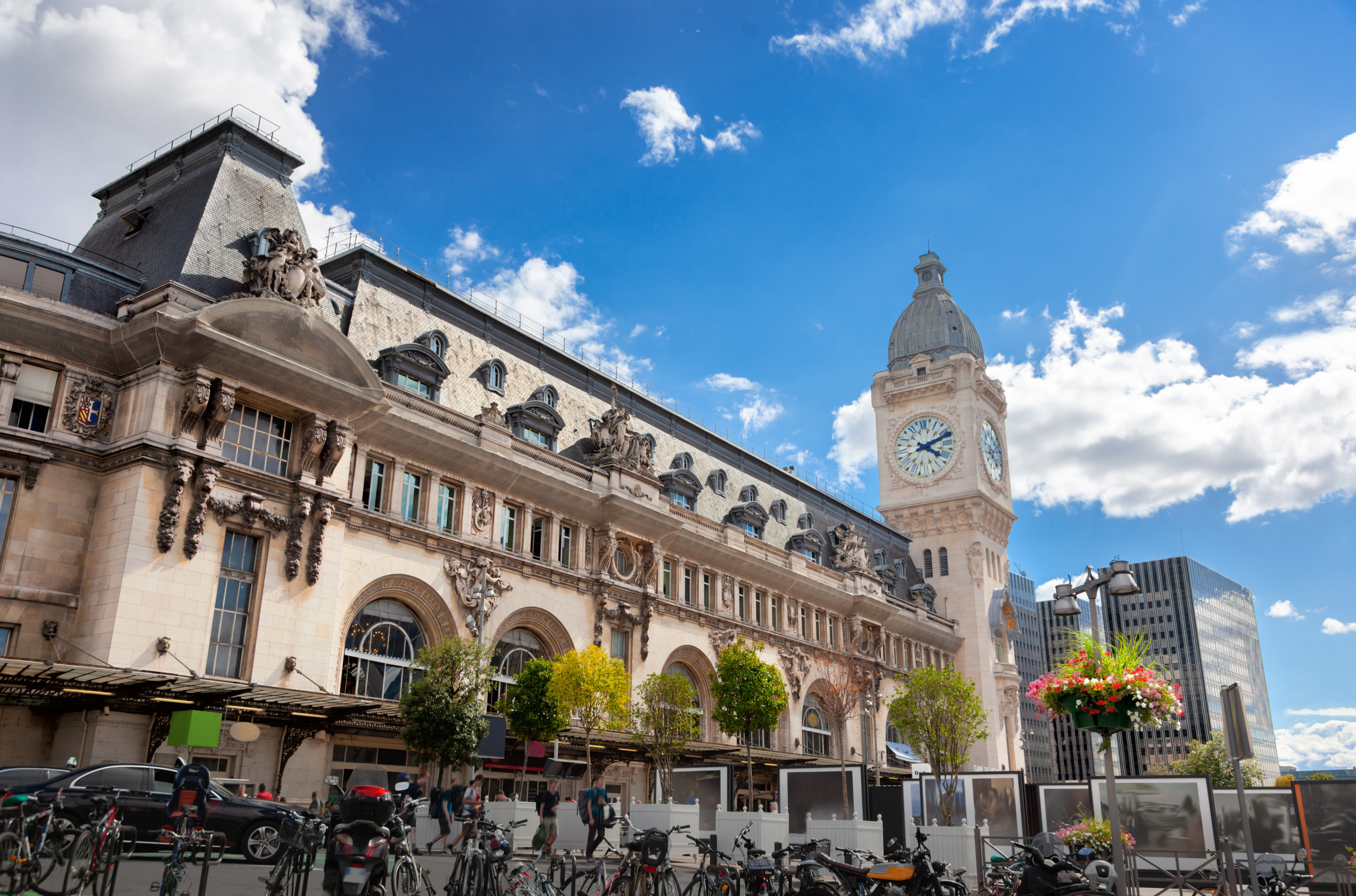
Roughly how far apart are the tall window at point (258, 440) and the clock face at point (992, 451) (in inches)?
2236

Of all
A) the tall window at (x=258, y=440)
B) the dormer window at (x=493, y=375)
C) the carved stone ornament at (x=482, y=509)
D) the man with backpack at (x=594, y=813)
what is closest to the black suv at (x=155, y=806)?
the man with backpack at (x=594, y=813)

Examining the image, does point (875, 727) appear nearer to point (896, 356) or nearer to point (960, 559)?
point (960, 559)

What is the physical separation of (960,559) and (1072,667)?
60.6 meters

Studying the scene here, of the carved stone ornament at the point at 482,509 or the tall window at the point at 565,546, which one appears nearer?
the carved stone ornament at the point at 482,509

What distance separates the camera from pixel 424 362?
38594 millimetres

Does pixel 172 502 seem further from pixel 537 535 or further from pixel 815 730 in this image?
pixel 815 730

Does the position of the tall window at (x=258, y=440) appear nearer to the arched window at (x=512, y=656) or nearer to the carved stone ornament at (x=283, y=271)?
the carved stone ornament at (x=283, y=271)

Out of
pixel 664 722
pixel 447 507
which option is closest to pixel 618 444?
pixel 447 507

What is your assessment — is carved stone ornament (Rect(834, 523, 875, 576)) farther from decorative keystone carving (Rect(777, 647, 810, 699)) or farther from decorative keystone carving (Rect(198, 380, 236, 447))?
decorative keystone carving (Rect(198, 380, 236, 447))

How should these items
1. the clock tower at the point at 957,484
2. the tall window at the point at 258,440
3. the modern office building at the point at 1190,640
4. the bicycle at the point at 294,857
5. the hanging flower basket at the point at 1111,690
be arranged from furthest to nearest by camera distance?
the modern office building at the point at 1190,640 < the clock tower at the point at 957,484 < the tall window at the point at 258,440 < the hanging flower basket at the point at 1111,690 < the bicycle at the point at 294,857

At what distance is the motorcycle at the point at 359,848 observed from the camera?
12.6m

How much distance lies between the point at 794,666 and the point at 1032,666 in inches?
4247

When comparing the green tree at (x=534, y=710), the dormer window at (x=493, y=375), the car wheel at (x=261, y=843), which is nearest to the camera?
the car wheel at (x=261, y=843)

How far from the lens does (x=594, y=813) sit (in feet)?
69.0
